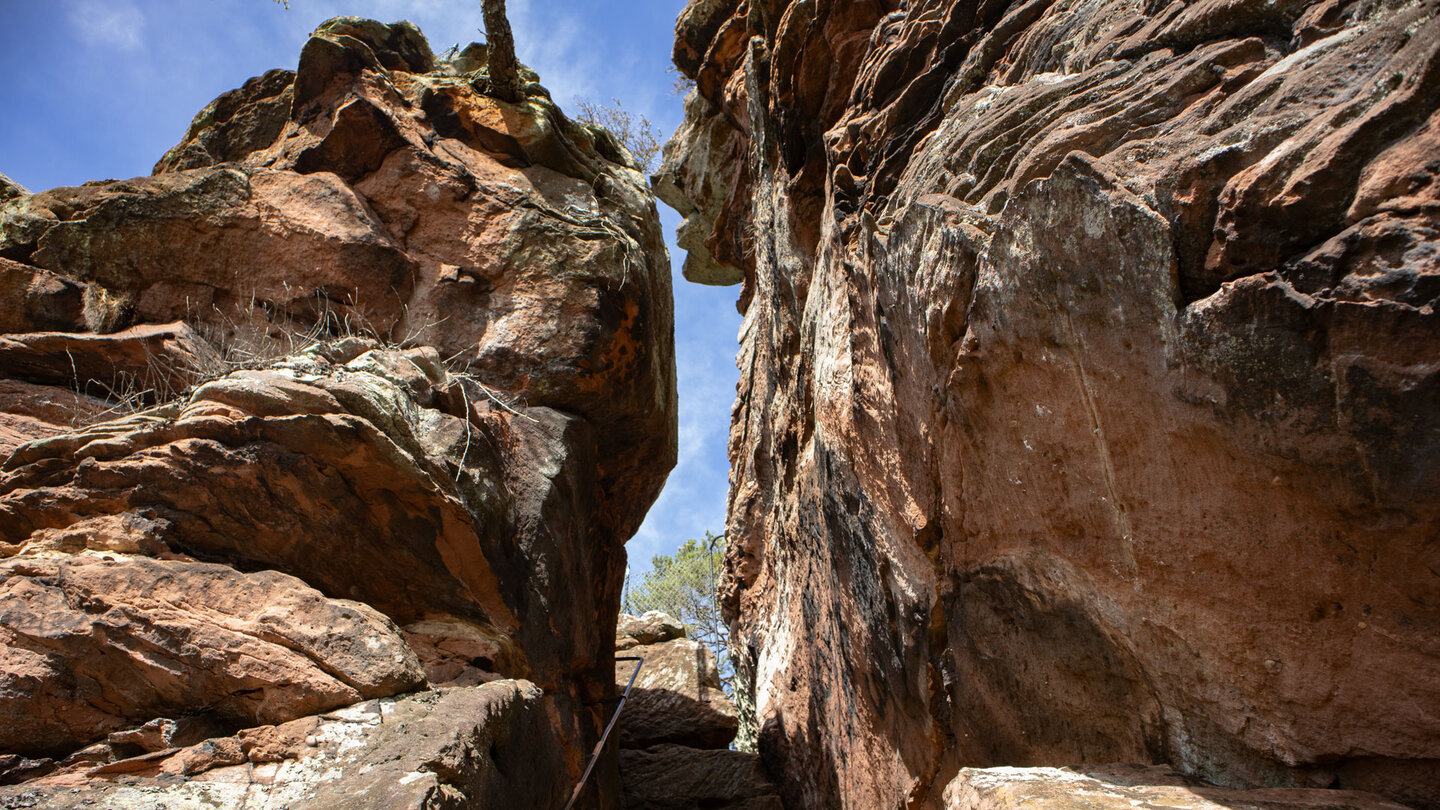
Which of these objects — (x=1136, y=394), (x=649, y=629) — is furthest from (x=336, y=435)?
(x=649, y=629)

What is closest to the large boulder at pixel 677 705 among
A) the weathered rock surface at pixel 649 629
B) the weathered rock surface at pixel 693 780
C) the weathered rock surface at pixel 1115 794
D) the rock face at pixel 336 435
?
the weathered rock surface at pixel 693 780

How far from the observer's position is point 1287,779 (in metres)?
2.84

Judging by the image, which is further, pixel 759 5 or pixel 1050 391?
pixel 759 5

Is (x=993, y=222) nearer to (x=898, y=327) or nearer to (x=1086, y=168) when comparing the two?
(x=1086, y=168)

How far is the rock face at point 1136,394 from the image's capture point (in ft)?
8.25

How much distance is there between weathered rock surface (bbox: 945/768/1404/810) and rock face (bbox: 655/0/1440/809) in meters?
0.23

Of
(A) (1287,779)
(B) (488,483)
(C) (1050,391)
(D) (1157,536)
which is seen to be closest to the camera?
(A) (1287,779)

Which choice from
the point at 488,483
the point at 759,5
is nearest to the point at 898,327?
the point at 488,483

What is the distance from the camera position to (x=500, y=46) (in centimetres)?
793

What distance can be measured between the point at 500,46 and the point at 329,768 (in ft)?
22.6

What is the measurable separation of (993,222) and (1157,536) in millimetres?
1592

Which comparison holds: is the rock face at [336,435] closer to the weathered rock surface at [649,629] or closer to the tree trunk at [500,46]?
the tree trunk at [500,46]

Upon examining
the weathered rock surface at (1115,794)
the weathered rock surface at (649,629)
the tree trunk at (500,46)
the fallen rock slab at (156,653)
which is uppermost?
the tree trunk at (500,46)

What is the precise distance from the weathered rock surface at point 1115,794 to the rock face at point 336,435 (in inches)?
77.5
